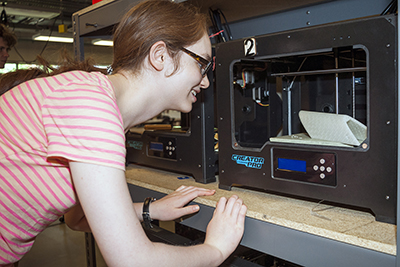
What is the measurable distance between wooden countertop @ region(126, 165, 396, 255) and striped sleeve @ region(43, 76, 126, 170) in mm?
383

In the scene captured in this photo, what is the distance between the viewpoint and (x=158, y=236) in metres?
1.11

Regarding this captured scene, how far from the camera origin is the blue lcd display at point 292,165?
30.4 inches

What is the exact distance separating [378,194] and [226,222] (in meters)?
0.32

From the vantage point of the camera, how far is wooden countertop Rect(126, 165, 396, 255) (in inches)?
23.6

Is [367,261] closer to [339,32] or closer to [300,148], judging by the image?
[300,148]

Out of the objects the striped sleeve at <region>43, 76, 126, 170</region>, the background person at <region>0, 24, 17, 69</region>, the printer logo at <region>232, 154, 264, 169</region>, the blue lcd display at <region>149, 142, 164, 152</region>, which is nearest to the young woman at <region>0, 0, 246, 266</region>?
the striped sleeve at <region>43, 76, 126, 170</region>

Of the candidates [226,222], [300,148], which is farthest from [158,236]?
[300,148]

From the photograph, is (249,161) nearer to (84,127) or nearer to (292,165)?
(292,165)

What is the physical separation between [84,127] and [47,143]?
0.11 meters

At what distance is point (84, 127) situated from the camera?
53cm

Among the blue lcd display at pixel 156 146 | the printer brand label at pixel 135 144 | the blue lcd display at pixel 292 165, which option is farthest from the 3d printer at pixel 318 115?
the printer brand label at pixel 135 144

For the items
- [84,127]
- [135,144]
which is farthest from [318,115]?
[135,144]

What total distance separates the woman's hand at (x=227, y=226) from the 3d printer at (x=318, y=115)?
0.39 feet

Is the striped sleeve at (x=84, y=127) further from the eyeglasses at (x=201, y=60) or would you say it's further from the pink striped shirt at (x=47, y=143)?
the eyeglasses at (x=201, y=60)
